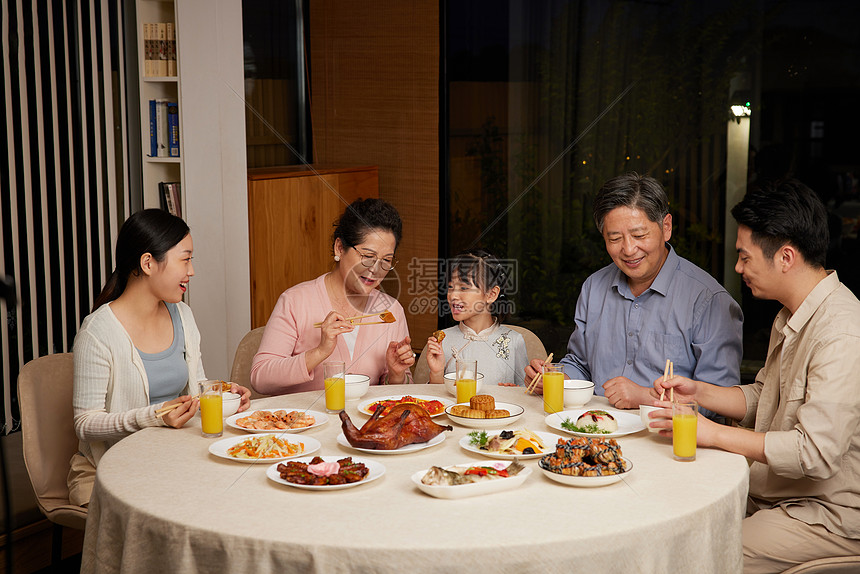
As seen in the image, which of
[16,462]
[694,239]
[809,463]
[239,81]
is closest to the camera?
[809,463]

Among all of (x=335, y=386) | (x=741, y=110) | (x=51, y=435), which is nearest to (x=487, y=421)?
(x=335, y=386)

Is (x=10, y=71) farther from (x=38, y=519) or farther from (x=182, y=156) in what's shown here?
(x=38, y=519)

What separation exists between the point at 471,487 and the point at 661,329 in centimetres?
117

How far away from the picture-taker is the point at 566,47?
453 cm

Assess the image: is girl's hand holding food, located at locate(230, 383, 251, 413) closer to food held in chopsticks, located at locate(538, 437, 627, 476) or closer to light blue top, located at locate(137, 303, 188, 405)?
light blue top, located at locate(137, 303, 188, 405)

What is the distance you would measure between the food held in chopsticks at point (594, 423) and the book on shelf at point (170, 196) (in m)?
2.42

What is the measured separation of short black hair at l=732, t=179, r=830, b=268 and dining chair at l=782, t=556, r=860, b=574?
2.17ft

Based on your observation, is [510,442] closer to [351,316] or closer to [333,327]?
[333,327]

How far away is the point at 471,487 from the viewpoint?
59.5 inches

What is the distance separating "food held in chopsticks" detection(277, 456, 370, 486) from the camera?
1571 mm

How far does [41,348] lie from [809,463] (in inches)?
115

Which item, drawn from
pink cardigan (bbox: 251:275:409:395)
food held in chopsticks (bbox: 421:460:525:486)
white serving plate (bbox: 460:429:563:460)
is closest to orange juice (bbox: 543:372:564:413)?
white serving plate (bbox: 460:429:563:460)

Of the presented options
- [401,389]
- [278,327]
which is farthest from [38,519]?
[401,389]

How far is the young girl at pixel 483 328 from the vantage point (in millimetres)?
2719
